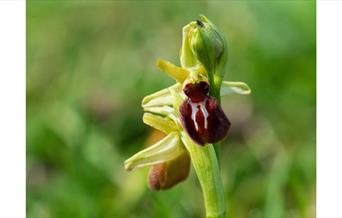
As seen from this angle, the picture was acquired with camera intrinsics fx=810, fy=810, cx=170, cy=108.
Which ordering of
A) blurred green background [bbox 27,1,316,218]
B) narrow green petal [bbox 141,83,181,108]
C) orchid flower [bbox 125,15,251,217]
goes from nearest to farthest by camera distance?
orchid flower [bbox 125,15,251,217] → narrow green petal [bbox 141,83,181,108] → blurred green background [bbox 27,1,316,218]

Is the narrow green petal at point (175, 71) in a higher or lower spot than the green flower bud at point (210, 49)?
lower

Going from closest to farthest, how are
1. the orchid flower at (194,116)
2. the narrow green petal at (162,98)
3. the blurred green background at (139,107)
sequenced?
the orchid flower at (194,116) < the narrow green petal at (162,98) < the blurred green background at (139,107)

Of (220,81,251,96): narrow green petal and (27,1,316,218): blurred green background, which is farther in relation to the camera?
(27,1,316,218): blurred green background

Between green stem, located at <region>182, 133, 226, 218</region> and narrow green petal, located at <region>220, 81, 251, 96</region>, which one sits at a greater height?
narrow green petal, located at <region>220, 81, 251, 96</region>

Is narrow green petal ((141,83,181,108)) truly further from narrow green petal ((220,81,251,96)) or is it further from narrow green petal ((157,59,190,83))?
narrow green petal ((220,81,251,96))

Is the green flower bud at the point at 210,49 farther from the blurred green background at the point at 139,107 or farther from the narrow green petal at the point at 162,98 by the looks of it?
the blurred green background at the point at 139,107

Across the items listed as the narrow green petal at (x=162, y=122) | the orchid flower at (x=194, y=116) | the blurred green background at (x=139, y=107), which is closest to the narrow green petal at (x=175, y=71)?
the orchid flower at (x=194, y=116)

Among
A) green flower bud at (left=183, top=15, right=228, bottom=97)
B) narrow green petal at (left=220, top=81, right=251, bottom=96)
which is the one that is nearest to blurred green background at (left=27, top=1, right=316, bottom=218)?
narrow green petal at (left=220, top=81, right=251, bottom=96)
